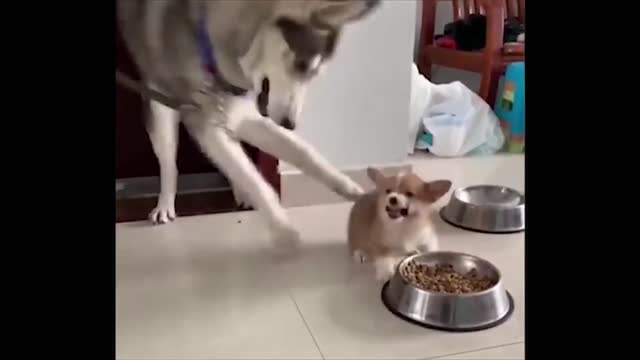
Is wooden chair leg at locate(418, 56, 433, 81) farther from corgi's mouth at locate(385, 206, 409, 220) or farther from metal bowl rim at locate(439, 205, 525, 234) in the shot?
corgi's mouth at locate(385, 206, 409, 220)

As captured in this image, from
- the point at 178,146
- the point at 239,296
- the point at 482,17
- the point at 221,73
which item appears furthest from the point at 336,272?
the point at 482,17

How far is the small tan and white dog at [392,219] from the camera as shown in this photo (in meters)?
1.37

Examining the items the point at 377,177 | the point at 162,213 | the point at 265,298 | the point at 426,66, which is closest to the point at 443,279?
the point at 377,177

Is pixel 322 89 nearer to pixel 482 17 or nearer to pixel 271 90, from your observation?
pixel 482 17

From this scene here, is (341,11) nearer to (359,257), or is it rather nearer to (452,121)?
(359,257)

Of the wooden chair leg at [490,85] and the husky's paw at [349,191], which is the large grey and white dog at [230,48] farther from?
the wooden chair leg at [490,85]

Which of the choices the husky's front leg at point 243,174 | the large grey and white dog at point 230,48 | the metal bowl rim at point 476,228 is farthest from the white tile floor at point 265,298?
the large grey and white dog at point 230,48

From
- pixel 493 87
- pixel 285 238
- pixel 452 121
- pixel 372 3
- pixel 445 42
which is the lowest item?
pixel 285 238

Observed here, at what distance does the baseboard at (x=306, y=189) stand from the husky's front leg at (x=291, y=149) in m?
0.29

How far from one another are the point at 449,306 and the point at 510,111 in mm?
1039

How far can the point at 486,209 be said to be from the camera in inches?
66.6
